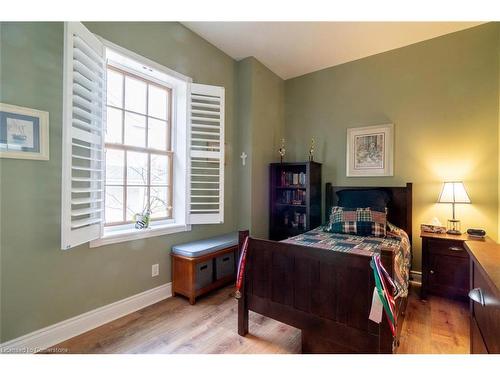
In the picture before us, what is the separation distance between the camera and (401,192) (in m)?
2.99

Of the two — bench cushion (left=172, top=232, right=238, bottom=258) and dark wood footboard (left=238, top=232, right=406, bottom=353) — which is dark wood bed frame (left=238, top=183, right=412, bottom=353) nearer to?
dark wood footboard (left=238, top=232, right=406, bottom=353)

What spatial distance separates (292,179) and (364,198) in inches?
40.5

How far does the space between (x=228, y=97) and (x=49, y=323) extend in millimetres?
2948

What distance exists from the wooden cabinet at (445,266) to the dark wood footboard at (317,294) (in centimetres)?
154

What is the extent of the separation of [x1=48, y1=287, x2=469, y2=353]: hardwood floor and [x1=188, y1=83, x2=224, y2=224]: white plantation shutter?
39.4 inches

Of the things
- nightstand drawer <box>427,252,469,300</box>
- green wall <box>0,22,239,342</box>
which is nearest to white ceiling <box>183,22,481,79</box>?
green wall <box>0,22,239,342</box>

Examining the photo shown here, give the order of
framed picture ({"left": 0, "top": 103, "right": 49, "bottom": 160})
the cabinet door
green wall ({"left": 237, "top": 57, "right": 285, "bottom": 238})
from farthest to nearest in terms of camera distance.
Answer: green wall ({"left": 237, "top": 57, "right": 285, "bottom": 238}) → the cabinet door → framed picture ({"left": 0, "top": 103, "right": 49, "bottom": 160})

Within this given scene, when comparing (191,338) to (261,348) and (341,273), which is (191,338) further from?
(341,273)

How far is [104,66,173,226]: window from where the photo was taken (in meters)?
2.24

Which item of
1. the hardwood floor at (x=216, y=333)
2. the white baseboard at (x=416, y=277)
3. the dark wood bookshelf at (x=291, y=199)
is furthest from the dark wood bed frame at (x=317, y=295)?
the dark wood bookshelf at (x=291, y=199)

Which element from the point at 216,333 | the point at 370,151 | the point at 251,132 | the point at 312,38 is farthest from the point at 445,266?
the point at 312,38

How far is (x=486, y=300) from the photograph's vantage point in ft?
2.53

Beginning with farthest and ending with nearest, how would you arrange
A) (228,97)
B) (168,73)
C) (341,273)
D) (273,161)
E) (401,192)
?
(273,161), (228,97), (401,192), (168,73), (341,273)

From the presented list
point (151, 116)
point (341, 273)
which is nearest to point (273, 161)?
point (151, 116)
